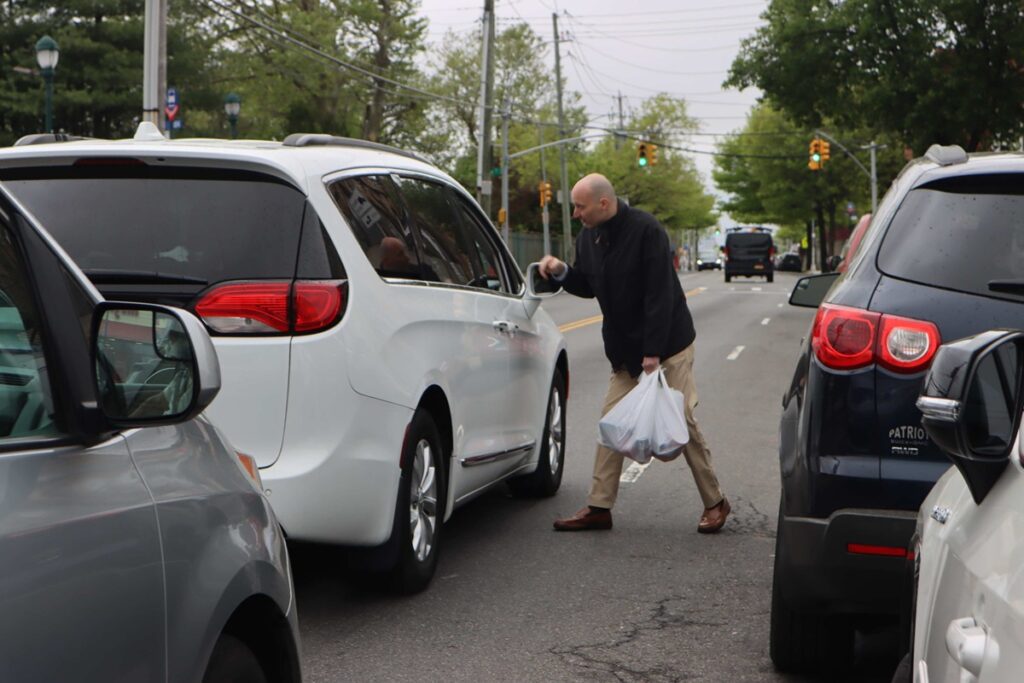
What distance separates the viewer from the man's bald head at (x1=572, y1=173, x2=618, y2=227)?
300 inches

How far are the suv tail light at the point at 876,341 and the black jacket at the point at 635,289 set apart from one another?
9.69ft

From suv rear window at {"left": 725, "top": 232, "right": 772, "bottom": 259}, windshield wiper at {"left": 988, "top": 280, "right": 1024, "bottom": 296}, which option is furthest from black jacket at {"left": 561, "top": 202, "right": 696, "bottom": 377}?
suv rear window at {"left": 725, "top": 232, "right": 772, "bottom": 259}

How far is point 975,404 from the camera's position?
8.18 feet

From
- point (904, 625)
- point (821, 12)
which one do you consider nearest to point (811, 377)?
point (904, 625)

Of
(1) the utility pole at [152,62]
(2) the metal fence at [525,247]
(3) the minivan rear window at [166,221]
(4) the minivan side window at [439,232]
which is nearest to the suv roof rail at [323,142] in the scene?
(4) the minivan side window at [439,232]

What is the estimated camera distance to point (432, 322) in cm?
619

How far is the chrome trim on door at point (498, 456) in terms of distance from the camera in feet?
22.2

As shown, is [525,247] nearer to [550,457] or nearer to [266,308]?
[550,457]

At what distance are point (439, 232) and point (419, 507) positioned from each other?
134cm

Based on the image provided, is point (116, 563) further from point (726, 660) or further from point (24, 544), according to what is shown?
point (726, 660)

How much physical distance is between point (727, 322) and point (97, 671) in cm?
2774

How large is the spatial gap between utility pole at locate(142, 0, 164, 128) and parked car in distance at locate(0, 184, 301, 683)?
21.3 meters

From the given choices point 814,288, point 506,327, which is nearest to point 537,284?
point 506,327

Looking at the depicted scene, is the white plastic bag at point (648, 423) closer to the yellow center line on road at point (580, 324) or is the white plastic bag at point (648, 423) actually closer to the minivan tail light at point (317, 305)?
the minivan tail light at point (317, 305)
